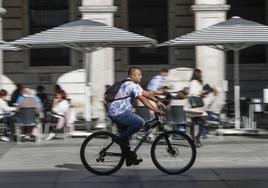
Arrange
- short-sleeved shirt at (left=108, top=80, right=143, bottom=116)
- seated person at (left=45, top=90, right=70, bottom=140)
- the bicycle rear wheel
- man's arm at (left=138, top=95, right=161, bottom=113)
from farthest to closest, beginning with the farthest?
seated person at (left=45, top=90, right=70, bottom=140) → the bicycle rear wheel → short-sleeved shirt at (left=108, top=80, right=143, bottom=116) → man's arm at (left=138, top=95, right=161, bottom=113)

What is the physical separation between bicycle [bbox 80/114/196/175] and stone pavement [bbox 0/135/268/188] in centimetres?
15

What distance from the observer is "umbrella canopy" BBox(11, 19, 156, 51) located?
14797 mm

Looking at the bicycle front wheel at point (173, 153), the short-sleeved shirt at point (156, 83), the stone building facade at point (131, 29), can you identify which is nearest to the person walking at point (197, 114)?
the short-sleeved shirt at point (156, 83)

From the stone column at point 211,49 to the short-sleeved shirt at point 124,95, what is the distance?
358 inches

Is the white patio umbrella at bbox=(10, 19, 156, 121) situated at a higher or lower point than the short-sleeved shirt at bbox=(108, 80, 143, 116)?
higher

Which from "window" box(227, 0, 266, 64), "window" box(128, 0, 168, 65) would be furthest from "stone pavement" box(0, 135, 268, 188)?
"window" box(227, 0, 266, 64)

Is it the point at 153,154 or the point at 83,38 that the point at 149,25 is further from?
the point at 153,154

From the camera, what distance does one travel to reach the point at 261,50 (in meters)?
22.2

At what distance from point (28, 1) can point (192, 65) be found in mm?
6146

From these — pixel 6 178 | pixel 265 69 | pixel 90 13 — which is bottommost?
pixel 6 178

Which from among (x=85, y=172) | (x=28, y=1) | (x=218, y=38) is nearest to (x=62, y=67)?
(x=28, y=1)

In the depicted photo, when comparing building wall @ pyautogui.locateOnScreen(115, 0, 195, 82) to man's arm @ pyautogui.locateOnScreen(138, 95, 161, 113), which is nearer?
man's arm @ pyautogui.locateOnScreen(138, 95, 161, 113)

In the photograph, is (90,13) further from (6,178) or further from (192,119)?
(6,178)

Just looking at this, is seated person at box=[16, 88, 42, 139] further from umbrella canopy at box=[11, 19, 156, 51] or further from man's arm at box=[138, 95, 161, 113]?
man's arm at box=[138, 95, 161, 113]
